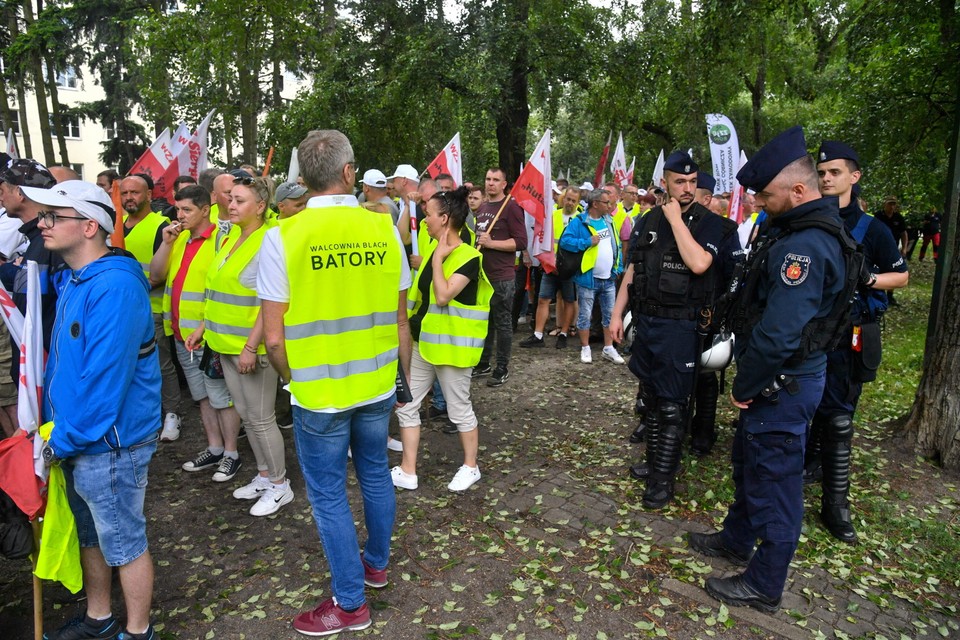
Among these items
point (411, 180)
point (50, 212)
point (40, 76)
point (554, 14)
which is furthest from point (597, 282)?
point (40, 76)

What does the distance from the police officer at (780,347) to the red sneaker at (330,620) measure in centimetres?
182

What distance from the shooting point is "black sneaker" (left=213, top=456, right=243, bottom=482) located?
Answer: 4.77m

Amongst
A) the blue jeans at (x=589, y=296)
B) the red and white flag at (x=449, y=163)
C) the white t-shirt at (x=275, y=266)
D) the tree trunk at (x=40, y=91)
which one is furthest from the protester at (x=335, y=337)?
the tree trunk at (x=40, y=91)

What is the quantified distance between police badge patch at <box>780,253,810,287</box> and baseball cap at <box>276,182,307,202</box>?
3.06 meters

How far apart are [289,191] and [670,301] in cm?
267

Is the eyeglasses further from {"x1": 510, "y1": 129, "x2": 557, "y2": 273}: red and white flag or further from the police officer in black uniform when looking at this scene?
{"x1": 510, "y1": 129, "x2": 557, "y2": 273}: red and white flag

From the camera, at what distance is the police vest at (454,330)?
450 cm

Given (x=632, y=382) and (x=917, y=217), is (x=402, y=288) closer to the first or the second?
(x=632, y=382)

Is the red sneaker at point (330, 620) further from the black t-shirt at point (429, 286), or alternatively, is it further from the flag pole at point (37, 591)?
the black t-shirt at point (429, 286)

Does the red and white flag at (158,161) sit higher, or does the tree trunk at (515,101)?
the tree trunk at (515,101)

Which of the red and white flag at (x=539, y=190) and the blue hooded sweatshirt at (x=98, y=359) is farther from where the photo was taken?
the red and white flag at (x=539, y=190)

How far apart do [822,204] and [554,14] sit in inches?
528

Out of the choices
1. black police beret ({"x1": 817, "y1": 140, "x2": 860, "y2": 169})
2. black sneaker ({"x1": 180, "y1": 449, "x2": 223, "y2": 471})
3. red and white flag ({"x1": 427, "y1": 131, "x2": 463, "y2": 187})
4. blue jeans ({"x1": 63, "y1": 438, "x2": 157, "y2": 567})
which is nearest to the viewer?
blue jeans ({"x1": 63, "y1": 438, "x2": 157, "y2": 567})

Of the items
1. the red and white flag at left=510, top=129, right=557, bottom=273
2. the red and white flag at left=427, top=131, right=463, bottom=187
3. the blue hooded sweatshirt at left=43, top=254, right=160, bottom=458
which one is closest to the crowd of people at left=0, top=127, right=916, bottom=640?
the blue hooded sweatshirt at left=43, top=254, right=160, bottom=458
